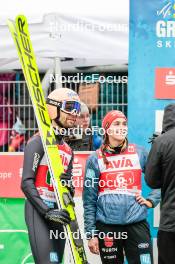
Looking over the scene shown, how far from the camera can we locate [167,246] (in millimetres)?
5238

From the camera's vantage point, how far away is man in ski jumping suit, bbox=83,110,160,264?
223 inches

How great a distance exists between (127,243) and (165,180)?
28.9 inches

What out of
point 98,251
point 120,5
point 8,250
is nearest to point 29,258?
point 8,250

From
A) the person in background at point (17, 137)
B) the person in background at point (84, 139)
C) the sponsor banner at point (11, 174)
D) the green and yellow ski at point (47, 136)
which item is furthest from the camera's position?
the person in background at point (17, 137)

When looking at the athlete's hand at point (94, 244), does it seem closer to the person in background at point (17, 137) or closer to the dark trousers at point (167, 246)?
the dark trousers at point (167, 246)

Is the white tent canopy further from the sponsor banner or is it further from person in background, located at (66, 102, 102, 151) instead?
the sponsor banner

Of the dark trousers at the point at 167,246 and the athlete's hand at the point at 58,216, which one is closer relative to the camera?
the dark trousers at the point at 167,246

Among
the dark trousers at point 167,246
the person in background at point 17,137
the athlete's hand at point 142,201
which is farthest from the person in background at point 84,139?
the dark trousers at point 167,246

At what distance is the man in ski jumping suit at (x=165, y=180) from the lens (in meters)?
5.19

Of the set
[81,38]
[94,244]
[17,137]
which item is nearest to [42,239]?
[94,244]

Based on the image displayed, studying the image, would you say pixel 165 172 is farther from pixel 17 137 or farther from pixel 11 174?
pixel 17 137

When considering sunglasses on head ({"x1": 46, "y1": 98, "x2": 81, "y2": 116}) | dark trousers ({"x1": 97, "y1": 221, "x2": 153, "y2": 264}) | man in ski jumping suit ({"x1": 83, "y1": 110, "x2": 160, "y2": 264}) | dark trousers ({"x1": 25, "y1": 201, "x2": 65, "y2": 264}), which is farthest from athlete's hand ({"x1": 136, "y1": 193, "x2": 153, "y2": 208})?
sunglasses on head ({"x1": 46, "y1": 98, "x2": 81, "y2": 116})

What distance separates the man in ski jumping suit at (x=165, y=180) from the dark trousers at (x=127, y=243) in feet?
1.24

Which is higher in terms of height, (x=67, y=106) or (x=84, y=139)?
(x=67, y=106)
